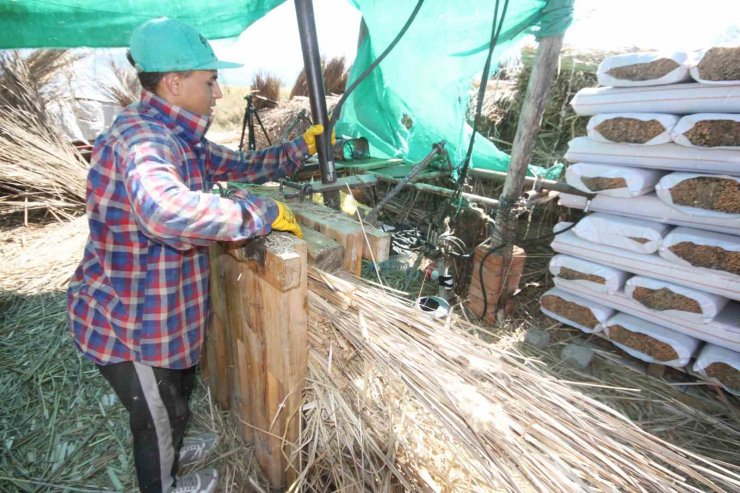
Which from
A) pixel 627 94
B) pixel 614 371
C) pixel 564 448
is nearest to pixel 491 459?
pixel 564 448

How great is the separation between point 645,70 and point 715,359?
1.88 metres

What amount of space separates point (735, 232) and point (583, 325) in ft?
3.59

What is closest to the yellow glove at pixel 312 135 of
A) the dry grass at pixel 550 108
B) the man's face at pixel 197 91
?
the man's face at pixel 197 91

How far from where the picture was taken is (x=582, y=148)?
2.61 metres

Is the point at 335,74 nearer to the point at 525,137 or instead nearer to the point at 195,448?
the point at 525,137

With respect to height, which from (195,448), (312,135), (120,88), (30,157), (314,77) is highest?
(120,88)

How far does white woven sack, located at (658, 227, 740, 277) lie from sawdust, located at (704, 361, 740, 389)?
1.90ft

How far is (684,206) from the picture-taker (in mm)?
2186

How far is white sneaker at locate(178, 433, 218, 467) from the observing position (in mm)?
1799

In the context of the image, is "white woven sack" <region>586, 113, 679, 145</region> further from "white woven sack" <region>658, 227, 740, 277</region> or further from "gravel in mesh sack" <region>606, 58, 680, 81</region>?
Answer: "white woven sack" <region>658, 227, 740, 277</region>

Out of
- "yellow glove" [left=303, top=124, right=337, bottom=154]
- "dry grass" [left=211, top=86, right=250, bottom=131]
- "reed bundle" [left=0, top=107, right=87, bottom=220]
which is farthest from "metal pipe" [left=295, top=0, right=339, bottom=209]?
"dry grass" [left=211, top=86, right=250, bottom=131]

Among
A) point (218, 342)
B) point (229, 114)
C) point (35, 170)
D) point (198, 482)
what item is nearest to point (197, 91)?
point (218, 342)

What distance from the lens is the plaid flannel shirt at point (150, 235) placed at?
1006mm

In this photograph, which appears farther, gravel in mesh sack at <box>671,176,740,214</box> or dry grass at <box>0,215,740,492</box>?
gravel in mesh sack at <box>671,176,740,214</box>
